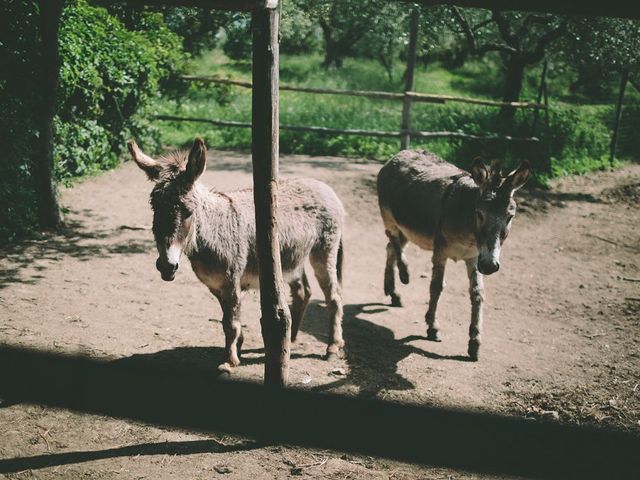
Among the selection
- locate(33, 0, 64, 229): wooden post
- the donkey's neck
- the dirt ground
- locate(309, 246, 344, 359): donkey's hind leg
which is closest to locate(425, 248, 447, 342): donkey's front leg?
the dirt ground

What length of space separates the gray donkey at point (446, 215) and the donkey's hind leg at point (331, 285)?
1.08 meters

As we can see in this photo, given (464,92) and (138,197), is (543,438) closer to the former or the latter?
(138,197)

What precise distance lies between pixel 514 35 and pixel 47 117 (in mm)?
9467

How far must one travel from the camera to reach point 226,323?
4.89m

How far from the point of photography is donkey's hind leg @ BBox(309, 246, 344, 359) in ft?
18.1

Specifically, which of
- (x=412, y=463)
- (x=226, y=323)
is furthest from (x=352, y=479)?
(x=226, y=323)

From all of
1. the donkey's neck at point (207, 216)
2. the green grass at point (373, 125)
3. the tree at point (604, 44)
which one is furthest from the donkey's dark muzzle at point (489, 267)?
the tree at point (604, 44)

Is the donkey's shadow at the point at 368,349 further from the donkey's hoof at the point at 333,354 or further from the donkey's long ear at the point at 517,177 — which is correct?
the donkey's long ear at the point at 517,177

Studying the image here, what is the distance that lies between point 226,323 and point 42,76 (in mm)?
4806

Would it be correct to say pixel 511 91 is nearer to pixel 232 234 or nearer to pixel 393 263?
pixel 393 263

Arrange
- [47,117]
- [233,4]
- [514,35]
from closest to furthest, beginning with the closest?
[233,4] → [47,117] → [514,35]

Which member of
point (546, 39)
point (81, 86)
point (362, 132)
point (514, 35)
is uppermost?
point (514, 35)

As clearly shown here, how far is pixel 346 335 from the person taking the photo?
6094 millimetres

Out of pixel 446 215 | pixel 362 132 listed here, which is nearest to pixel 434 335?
pixel 446 215
